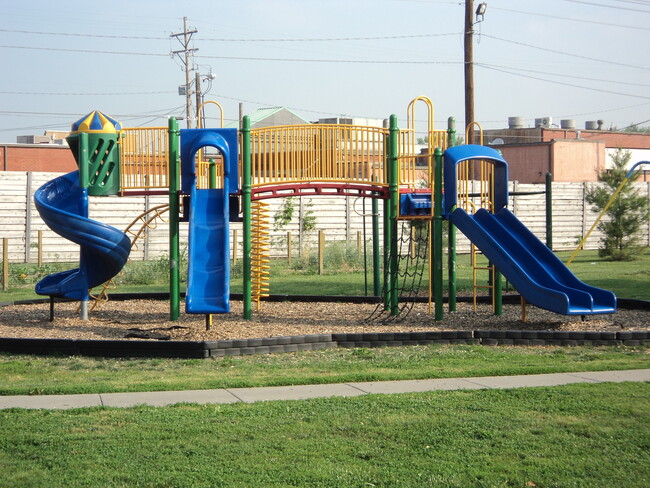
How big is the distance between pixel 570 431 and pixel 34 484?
13.1ft

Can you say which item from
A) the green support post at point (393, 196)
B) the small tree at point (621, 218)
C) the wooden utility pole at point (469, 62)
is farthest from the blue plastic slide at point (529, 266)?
the small tree at point (621, 218)

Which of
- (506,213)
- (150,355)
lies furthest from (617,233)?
(150,355)

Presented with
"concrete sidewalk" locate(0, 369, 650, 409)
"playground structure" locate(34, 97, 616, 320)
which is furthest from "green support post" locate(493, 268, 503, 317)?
"concrete sidewalk" locate(0, 369, 650, 409)

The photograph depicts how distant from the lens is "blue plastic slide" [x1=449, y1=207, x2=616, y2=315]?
12.5m

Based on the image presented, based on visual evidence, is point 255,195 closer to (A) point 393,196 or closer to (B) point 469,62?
(A) point 393,196

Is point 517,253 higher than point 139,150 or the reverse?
the reverse

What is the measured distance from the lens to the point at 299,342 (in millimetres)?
11234

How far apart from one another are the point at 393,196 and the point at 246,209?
2.56 metres

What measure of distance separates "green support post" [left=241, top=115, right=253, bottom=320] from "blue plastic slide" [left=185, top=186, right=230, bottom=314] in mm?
468

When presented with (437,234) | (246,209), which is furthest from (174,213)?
(437,234)

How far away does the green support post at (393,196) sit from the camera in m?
14.3

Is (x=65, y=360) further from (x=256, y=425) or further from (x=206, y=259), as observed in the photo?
(x=256, y=425)

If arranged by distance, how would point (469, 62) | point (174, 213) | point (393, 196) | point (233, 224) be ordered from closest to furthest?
1. point (174, 213)
2. point (393, 196)
3. point (469, 62)
4. point (233, 224)

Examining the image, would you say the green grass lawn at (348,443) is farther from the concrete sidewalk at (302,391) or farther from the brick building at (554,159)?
the brick building at (554,159)
